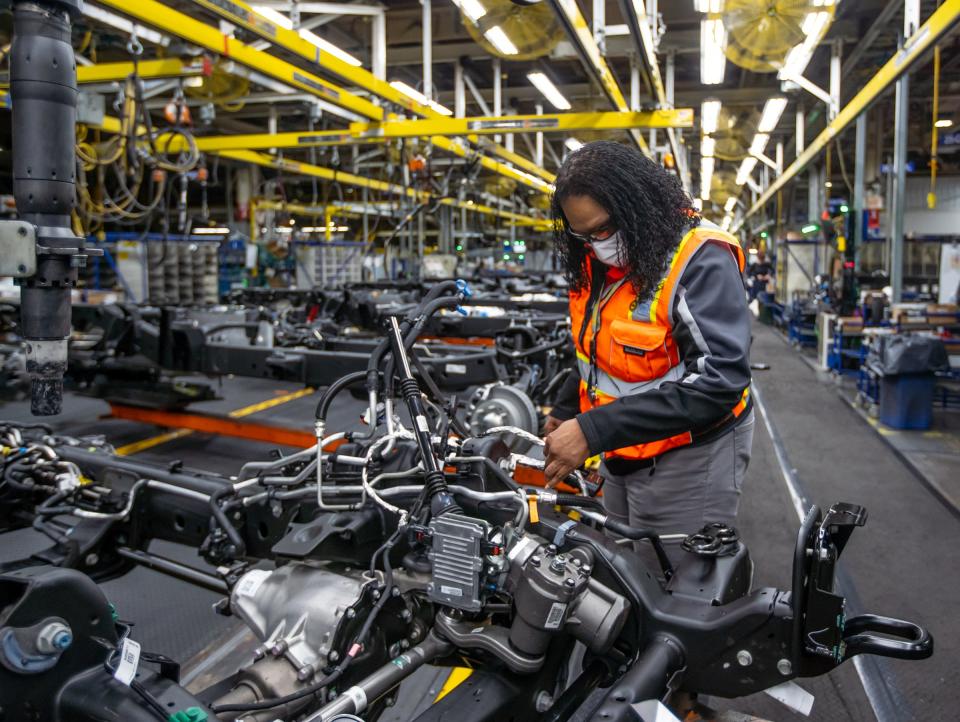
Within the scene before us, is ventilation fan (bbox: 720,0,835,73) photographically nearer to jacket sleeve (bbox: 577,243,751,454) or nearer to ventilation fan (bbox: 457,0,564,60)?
ventilation fan (bbox: 457,0,564,60)

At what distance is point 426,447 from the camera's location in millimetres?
1952

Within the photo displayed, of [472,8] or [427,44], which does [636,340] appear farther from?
[427,44]

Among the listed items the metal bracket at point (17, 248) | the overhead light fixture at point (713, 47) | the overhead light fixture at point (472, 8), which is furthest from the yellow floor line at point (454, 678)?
the overhead light fixture at point (713, 47)

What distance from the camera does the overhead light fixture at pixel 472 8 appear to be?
5.36 metres

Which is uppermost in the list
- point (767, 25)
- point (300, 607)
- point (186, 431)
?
point (767, 25)

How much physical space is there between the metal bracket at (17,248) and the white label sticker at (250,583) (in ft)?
3.20

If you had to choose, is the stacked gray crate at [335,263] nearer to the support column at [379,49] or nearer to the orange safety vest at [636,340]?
the support column at [379,49]

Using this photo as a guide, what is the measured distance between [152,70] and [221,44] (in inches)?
45.2

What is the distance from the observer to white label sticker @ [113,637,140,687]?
1.48 metres

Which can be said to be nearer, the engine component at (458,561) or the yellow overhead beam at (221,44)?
the engine component at (458,561)

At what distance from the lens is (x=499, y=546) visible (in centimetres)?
171

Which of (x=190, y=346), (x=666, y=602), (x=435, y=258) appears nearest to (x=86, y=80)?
(x=190, y=346)

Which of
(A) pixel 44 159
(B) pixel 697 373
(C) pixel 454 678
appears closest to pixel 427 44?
(A) pixel 44 159

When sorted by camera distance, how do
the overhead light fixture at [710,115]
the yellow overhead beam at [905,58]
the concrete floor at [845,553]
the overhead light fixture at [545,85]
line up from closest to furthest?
the concrete floor at [845,553] < the yellow overhead beam at [905,58] < the overhead light fixture at [545,85] < the overhead light fixture at [710,115]
